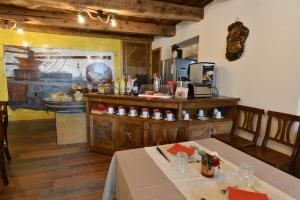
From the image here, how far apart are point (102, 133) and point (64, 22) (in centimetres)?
250

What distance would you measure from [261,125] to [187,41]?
7.95ft

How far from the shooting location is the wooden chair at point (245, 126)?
2291 millimetres

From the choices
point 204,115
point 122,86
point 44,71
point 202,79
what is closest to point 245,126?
point 204,115

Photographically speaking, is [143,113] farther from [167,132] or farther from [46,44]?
[46,44]

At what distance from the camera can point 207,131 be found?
259 cm

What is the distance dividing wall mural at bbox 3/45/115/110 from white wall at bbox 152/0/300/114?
3240 mm

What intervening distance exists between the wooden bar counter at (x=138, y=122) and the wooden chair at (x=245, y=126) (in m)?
0.09

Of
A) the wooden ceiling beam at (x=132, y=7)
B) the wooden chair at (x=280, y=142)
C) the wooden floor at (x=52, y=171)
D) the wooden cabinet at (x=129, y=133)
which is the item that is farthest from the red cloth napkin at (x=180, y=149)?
the wooden ceiling beam at (x=132, y=7)

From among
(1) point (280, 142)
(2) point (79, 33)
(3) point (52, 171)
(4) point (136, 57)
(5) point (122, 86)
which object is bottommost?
(3) point (52, 171)

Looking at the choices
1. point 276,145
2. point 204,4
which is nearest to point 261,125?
point 276,145

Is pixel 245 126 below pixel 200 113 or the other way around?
below

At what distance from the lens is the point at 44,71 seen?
4.69 m

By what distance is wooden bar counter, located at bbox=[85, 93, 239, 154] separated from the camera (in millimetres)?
2496

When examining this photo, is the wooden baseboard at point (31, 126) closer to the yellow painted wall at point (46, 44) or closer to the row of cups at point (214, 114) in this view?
the yellow painted wall at point (46, 44)
